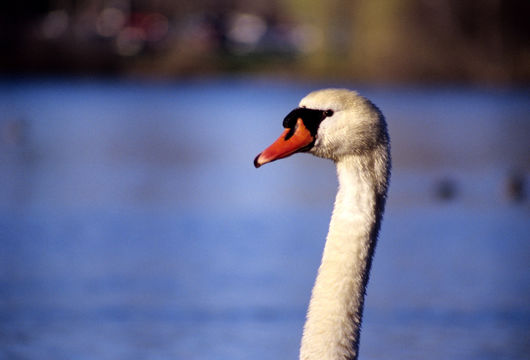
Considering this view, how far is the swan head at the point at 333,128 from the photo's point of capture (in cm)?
483

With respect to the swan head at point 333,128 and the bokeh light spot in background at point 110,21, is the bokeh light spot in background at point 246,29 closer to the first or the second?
the bokeh light spot in background at point 110,21

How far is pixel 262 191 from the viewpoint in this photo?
762 inches

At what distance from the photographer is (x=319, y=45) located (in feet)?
160

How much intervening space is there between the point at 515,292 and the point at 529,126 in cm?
2189

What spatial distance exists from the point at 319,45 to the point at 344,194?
44584mm

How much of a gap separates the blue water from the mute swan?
4.45 metres

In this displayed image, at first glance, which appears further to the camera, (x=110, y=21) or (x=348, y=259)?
(x=110, y=21)

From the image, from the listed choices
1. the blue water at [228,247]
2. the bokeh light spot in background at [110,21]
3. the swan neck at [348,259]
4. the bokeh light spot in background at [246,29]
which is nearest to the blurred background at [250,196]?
the blue water at [228,247]

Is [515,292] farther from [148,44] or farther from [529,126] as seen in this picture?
[148,44]

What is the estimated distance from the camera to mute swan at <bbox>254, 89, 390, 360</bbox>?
4.69 m

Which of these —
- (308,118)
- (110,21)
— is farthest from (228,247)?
(110,21)

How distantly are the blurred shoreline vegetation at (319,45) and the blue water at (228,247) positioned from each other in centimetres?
1380

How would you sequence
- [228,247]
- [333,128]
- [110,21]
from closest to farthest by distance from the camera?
[333,128] < [228,247] < [110,21]

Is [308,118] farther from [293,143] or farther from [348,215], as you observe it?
[348,215]
